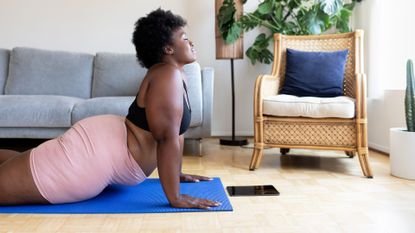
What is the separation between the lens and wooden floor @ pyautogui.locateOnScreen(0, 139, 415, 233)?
129 cm

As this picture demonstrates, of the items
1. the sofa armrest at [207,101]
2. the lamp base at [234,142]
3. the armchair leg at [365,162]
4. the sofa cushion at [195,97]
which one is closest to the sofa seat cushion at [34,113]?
the sofa cushion at [195,97]

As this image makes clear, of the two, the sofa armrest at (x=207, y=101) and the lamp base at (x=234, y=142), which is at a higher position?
the sofa armrest at (x=207, y=101)

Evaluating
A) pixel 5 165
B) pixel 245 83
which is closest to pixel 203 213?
pixel 5 165

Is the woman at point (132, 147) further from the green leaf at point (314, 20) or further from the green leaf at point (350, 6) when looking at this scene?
the green leaf at point (350, 6)

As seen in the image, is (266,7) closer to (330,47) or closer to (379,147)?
(330,47)

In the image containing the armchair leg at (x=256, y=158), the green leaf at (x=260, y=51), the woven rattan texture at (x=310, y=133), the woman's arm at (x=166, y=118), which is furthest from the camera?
the green leaf at (x=260, y=51)

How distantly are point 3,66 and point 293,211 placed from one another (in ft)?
9.35

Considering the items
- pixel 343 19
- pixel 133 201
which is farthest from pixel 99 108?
pixel 343 19

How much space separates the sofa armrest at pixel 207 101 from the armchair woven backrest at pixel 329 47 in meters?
0.49

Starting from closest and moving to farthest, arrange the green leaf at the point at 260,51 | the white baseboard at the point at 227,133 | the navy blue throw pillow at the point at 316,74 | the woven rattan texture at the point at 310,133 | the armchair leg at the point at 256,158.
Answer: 1. the woven rattan texture at the point at 310,133
2. the armchair leg at the point at 256,158
3. the navy blue throw pillow at the point at 316,74
4. the green leaf at the point at 260,51
5. the white baseboard at the point at 227,133

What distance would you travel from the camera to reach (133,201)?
159 cm

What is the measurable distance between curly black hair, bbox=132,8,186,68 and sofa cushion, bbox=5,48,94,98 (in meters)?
1.81

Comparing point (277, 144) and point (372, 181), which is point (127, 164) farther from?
point (372, 181)

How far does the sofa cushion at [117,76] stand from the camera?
306 centimetres
